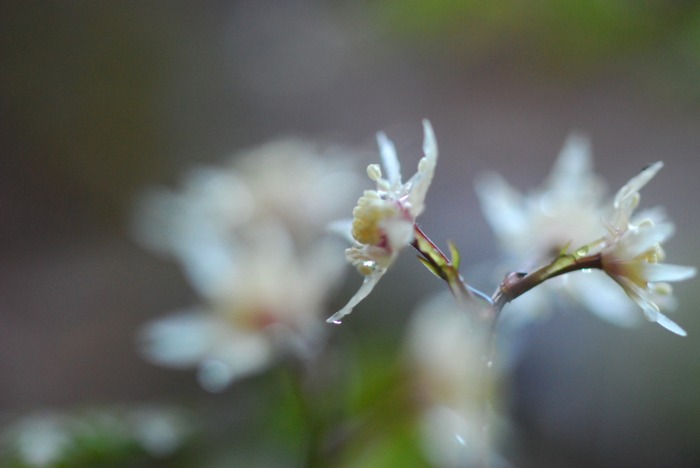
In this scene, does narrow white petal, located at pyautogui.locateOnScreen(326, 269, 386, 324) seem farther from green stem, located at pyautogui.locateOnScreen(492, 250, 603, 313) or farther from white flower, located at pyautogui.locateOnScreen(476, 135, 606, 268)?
white flower, located at pyautogui.locateOnScreen(476, 135, 606, 268)

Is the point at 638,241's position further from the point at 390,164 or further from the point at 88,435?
the point at 88,435

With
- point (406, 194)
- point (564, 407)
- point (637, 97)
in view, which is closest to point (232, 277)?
point (406, 194)

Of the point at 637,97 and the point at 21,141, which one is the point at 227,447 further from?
the point at 637,97

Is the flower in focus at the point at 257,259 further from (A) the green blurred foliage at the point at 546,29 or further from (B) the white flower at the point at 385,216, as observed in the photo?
Answer: (A) the green blurred foliage at the point at 546,29

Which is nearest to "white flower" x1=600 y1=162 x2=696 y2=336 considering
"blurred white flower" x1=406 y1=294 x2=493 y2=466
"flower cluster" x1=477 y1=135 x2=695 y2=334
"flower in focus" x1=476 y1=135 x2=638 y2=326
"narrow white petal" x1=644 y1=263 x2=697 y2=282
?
"narrow white petal" x1=644 y1=263 x2=697 y2=282

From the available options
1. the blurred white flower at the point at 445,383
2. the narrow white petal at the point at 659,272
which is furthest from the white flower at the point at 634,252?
the blurred white flower at the point at 445,383

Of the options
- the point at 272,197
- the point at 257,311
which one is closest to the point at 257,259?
the point at 257,311
